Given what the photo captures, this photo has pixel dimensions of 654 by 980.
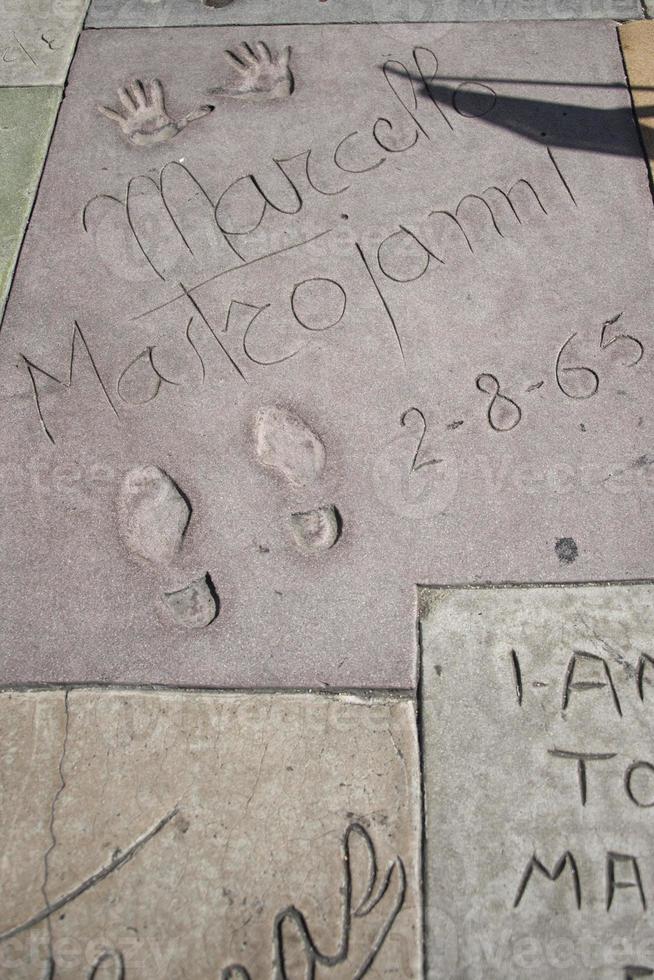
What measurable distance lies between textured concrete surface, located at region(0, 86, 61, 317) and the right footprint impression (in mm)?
1024

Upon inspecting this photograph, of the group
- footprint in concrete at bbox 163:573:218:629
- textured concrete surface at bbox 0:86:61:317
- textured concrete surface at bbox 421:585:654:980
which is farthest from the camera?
textured concrete surface at bbox 0:86:61:317

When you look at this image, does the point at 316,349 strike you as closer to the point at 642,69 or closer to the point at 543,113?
the point at 543,113

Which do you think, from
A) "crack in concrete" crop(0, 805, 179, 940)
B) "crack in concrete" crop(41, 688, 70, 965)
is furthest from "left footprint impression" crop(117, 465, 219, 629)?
"crack in concrete" crop(0, 805, 179, 940)

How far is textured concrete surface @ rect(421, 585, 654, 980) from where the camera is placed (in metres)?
1.83

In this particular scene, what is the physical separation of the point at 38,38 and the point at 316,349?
6.36 feet

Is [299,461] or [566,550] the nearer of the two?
[566,550]

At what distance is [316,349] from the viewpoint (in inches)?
99.3

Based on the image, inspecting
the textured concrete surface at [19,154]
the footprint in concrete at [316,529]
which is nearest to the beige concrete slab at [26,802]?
the footprint in concrete at [316,529]

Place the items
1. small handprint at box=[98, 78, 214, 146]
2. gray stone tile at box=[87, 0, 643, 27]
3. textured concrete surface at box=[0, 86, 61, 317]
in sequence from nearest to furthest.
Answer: textured concrete surface at box=[0, 86, 61, 317] → small handprint at box=[98, 78, 214, 146] → gray stone tile at box=[87, 0, 643, 27]

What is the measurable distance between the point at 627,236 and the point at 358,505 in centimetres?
131

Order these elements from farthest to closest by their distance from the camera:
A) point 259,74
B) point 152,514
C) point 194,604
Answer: point 259,74 → point 152,514 → point 194,604

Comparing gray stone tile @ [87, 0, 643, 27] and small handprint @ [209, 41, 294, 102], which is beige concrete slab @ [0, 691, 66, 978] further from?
gray stone tile @ [87, 0, 643, 27]

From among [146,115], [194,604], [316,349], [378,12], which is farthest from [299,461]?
[378,12]
